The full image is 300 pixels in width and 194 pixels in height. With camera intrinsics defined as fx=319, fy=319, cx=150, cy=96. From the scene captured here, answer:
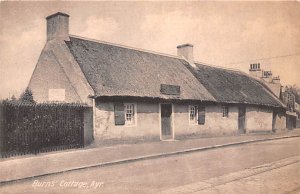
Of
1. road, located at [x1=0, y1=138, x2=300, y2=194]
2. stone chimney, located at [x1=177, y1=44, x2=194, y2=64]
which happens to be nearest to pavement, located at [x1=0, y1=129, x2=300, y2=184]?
road, located at [x1=0, y1=138, x2=300, y2=194]

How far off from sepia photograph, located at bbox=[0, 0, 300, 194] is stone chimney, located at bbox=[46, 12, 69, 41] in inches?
1.7

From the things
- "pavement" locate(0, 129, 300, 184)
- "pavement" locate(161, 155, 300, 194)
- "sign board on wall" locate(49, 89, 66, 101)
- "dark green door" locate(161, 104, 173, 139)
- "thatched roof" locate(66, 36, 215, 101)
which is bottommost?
"pavement" locate(161, 155, 300, 194)

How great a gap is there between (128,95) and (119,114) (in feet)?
2.49

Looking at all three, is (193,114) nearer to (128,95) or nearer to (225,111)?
(225,111)

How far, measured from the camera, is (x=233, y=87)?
17.7m

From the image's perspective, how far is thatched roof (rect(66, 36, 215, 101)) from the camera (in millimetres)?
11383

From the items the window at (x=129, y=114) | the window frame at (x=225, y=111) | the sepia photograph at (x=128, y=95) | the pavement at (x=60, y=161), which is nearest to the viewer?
the sepia photograph at (x=128, y=95)

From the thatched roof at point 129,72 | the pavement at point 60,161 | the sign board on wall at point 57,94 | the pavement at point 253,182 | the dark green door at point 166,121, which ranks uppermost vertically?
the thatched roof at point 129,72

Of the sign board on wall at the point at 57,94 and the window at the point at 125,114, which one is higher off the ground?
the sign board on wall at the point at 57,94

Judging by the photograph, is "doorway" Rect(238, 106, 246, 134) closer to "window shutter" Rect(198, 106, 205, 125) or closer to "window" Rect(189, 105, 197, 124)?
"window shutter" Rect(198, 106, 205, 125)

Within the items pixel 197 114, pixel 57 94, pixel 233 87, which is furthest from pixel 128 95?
pixel 233 87

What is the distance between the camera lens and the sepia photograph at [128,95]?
607 centimetres

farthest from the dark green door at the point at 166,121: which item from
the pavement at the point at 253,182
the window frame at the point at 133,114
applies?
the pavement at the point at 253,182

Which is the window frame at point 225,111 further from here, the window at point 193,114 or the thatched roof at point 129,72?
the window at point 193,114
